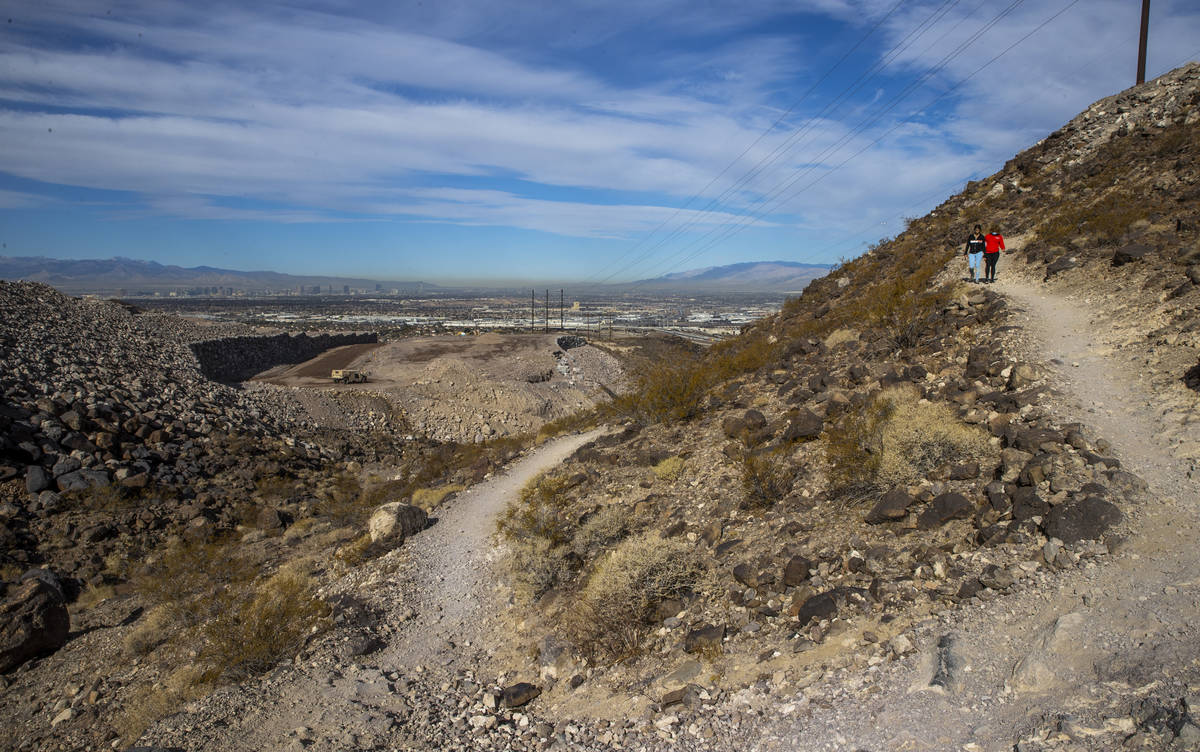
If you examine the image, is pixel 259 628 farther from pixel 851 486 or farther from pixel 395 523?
pixel 851 486

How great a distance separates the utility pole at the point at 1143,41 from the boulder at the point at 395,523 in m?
26.9

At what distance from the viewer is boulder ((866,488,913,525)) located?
6.48 meters

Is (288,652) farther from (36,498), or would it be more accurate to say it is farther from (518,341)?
(518,341)

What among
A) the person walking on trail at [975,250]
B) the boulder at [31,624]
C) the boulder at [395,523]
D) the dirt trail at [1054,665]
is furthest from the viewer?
the person walking on trail at [975,250]

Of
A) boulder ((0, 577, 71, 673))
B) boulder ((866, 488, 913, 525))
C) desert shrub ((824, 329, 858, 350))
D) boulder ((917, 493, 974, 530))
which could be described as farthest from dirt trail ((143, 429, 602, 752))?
desert shrub ((824, 329, 858, 350))

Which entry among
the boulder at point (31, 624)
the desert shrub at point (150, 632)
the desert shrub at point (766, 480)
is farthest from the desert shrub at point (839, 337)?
the boulder at point (31, 624)

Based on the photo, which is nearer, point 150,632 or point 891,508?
point 891,508

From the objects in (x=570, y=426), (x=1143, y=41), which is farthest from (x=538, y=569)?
(x=1143, y=41)

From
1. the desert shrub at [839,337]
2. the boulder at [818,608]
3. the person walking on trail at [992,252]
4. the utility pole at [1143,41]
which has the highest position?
the utility pole at [1143,41]

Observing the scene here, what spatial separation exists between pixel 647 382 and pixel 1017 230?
11077 millimetres

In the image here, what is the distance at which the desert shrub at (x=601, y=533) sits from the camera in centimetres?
859

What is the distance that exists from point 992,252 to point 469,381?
23794mm

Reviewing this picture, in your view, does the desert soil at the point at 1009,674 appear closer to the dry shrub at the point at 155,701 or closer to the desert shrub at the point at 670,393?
the dry shrub at the point at 155,701

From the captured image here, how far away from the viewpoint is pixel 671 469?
9961 mm
